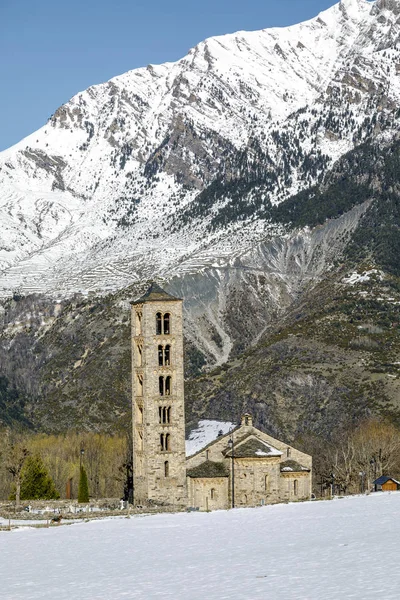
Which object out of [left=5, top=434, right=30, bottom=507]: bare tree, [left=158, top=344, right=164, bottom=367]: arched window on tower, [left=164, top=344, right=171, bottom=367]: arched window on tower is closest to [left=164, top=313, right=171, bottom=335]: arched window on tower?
[left=164, top=344, right=171, bottom=367]: arched window on tower

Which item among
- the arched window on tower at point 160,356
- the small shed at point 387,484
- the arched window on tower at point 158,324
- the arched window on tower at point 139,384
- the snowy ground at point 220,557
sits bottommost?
the snowy ground at point 220,557

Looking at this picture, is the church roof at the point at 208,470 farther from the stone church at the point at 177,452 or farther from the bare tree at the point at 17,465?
the bare tree at the point at 17,465

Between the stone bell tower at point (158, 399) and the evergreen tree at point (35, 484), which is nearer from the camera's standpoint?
the stone bell tower at point (158, 399)

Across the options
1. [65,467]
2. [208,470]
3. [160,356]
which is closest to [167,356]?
[160,356]

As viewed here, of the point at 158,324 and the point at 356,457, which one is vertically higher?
the point at 158,324

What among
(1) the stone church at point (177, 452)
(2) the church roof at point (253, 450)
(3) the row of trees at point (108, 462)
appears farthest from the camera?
(3) the row of trees at point (108, 462)

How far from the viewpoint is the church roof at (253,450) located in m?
98.7

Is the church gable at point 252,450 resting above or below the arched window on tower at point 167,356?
below

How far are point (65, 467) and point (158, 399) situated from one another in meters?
48.2

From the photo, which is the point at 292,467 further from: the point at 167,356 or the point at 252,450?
the point at 167,356

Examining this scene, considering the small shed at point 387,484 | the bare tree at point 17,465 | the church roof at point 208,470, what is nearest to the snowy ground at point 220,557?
the church roof at point 208,470

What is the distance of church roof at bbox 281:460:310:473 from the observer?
100875mm

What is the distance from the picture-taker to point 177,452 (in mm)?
99562

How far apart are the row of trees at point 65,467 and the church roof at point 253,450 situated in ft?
42.7
